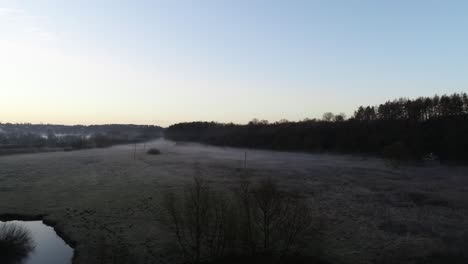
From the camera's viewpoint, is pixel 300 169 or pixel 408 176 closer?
pixel 408 176

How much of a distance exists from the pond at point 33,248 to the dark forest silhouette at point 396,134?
6255 centimetres

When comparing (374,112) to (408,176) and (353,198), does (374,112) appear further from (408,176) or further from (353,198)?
(353,198)

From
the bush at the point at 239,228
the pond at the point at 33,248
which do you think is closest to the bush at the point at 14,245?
the pond at the point at 33,248

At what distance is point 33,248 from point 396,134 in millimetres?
99300

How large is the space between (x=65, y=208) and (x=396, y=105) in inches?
5497

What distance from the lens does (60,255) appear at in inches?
926

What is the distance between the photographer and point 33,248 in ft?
80.7

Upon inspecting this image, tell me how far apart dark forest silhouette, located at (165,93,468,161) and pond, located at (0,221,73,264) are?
205 feet

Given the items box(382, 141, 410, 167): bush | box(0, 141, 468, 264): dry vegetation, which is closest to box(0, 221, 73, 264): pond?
box(0, 141, 468, 264): dry vegetation

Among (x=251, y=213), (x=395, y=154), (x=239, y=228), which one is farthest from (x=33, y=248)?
(x=395, y=154)

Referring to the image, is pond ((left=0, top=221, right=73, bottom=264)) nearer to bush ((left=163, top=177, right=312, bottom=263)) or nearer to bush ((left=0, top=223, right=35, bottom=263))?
bush ((left=0, top=223, right=35, bottom=263))

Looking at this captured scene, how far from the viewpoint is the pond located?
894 inches

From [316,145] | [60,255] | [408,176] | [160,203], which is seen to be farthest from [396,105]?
[60,255]

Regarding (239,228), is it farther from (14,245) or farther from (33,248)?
(14,245)
